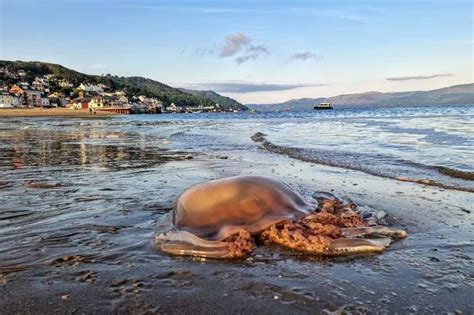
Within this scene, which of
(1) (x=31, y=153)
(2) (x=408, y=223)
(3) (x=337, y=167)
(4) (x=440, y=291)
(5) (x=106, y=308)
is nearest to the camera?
(5) (x=106, y=308)

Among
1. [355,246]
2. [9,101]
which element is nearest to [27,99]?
[9,101]

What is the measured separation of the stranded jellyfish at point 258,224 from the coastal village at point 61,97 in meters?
105

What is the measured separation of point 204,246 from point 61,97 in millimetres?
161649

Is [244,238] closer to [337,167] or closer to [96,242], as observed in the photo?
[96,242]

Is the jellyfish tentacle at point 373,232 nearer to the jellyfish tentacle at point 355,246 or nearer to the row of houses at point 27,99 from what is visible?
the jellyfish tentacle at point 355,246

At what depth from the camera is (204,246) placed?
489 cm

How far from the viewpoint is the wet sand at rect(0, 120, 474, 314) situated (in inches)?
142

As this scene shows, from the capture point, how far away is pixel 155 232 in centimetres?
562

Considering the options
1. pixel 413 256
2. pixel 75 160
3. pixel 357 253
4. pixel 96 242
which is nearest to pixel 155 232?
pixel 96 242

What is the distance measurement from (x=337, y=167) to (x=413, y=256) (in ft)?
24.4

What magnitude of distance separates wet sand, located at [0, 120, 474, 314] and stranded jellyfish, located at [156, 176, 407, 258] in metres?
0.18

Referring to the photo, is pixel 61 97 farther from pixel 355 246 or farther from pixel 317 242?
pixel 355 246

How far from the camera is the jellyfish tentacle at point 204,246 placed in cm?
479

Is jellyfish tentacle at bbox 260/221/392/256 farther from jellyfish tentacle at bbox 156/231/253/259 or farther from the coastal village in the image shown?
the coastal village
